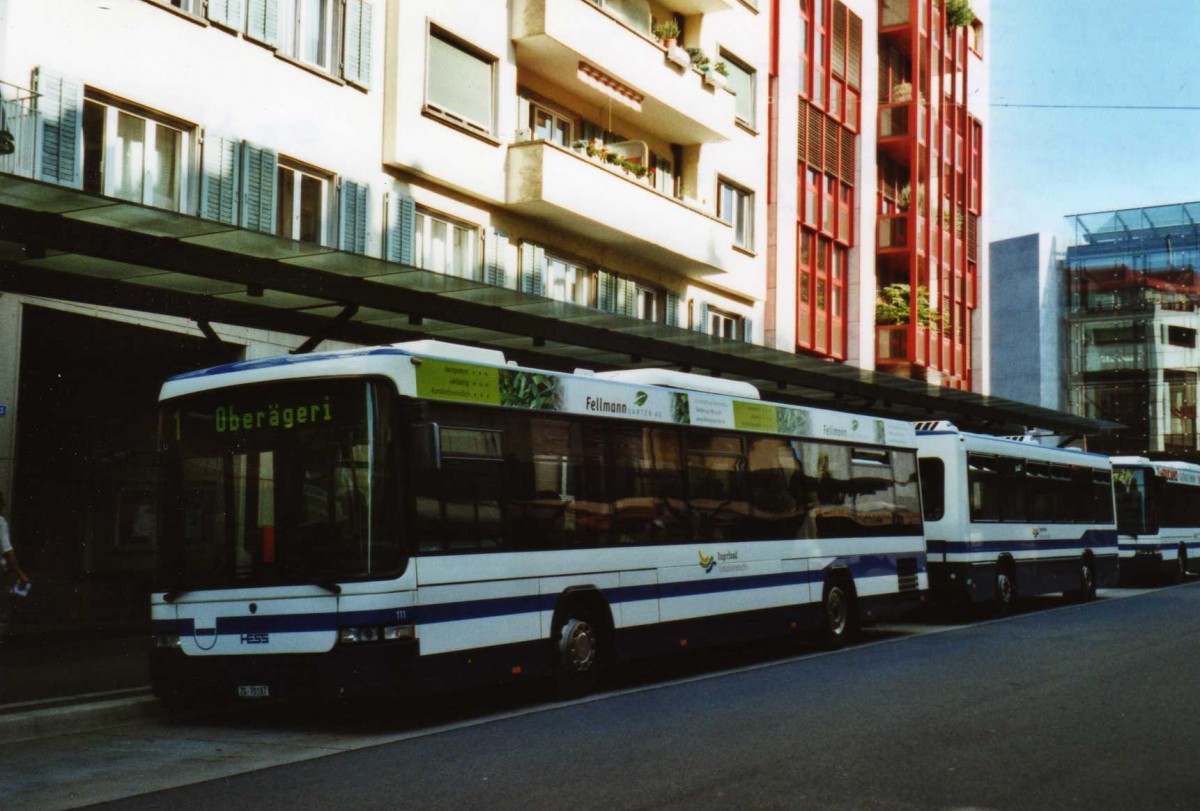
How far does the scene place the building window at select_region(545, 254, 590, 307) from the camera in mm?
25781

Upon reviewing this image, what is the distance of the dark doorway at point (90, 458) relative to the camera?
17.6 m

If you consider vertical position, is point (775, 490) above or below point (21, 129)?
below

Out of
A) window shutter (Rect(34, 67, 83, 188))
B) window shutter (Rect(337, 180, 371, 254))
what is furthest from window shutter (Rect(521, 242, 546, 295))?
window shutter (Rect(34, 67, 83, 188))

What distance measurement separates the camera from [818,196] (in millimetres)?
37469

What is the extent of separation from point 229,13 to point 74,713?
36.4 feet

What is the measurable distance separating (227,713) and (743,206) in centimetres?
2332

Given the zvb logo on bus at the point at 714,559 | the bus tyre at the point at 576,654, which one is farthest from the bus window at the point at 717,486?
the bus tyre at the point at 576,654

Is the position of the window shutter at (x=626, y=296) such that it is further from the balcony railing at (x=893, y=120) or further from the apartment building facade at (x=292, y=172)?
the balcony railing at (x=893, y=120)

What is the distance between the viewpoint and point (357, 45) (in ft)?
68.7

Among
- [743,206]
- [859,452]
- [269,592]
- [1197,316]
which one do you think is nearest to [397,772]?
[269,592]

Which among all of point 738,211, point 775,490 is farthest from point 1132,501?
point 775,490

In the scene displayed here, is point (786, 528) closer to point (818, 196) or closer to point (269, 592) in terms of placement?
point (269, 592)

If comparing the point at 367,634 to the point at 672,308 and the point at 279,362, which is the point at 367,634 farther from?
the point at 672,308

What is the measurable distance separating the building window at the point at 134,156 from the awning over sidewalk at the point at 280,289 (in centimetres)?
273
